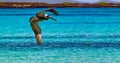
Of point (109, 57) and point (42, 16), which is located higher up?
point (42, 16)

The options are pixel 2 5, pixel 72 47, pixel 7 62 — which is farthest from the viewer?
pixel 2 5

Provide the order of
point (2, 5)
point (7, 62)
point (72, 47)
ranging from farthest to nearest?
point (2, 5), point (72, 47), point (7, 62)

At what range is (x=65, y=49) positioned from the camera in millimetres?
36062

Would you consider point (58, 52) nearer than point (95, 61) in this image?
No

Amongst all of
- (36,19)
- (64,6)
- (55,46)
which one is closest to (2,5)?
(64,6)

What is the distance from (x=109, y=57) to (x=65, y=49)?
519cm

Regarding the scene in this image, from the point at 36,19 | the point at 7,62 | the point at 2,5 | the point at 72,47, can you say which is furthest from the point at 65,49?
the point at 2,5

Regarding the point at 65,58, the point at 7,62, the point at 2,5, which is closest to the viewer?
the point at 7,62

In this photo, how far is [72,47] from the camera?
37.5 meters

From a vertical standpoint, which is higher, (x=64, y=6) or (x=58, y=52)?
(x=58, y=52)

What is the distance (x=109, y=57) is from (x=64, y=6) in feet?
496

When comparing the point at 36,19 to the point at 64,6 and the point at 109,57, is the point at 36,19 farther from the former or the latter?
the point at 64,6

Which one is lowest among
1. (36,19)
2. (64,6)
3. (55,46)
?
(64,6)

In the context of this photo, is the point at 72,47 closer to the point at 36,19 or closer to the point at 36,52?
the point at 36,52
